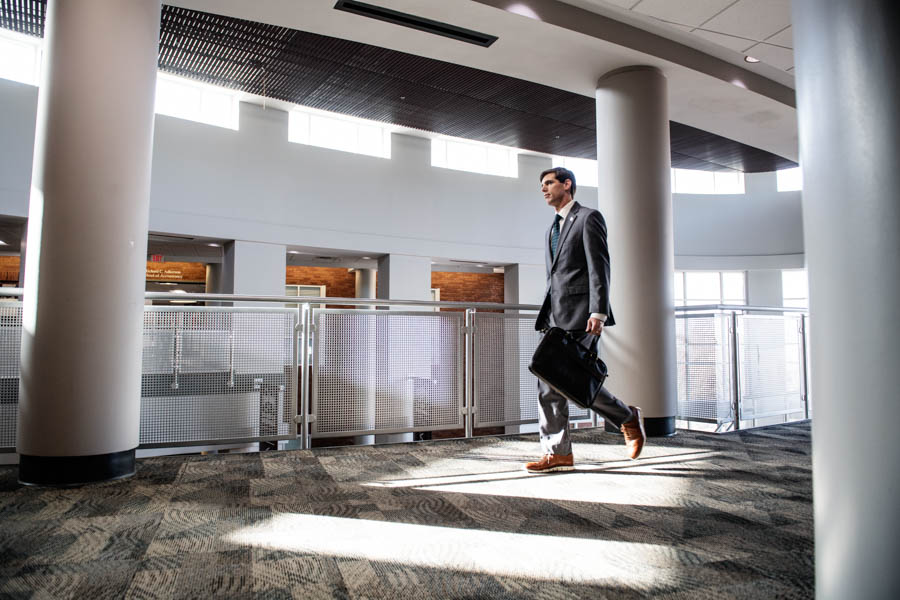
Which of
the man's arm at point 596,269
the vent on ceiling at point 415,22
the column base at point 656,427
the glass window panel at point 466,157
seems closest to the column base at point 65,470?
the man's arm at point 596,269

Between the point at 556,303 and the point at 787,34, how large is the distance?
12.0ft

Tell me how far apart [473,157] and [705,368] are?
1088 centimetres

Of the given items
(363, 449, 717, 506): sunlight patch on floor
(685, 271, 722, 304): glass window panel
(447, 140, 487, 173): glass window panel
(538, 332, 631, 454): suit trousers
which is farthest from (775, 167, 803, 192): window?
(538, 332, 631, 454): suit trousers

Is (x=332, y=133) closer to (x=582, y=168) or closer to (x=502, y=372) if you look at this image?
(x=582, y=168)

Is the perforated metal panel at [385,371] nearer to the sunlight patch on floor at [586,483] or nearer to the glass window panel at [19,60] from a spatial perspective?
the sunlight patch on floor at [586,483]

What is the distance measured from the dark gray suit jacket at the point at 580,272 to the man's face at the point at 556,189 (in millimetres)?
104

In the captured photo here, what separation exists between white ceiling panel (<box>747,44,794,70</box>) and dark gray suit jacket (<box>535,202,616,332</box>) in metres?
3.30

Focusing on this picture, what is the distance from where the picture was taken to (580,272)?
11.9 feet

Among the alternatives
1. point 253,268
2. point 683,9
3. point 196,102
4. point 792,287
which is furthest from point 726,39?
point 792,287

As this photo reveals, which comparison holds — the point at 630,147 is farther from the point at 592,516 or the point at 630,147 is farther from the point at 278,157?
the point at 278,157

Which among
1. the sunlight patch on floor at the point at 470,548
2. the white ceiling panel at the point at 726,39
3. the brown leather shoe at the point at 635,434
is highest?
the white ceiling panel at the point at 726,39

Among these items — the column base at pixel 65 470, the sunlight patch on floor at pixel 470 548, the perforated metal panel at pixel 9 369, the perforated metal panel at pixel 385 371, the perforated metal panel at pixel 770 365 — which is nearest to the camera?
the sunlight patch on floor at pixel 470 548

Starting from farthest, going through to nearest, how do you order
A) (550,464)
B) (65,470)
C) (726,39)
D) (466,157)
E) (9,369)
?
(466,157)
(726,39)
(9,369)
(550,464)
(65,470)

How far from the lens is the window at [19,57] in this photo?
10.6 m
